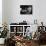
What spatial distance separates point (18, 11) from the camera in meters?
6.30

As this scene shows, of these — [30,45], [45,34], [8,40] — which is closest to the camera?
[30,45]

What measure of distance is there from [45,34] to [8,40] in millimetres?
1698

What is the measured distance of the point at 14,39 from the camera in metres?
3.13

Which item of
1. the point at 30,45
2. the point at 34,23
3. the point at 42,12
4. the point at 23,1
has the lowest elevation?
the point at 30,45

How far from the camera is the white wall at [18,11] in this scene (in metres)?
6.26

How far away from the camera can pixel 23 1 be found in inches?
247

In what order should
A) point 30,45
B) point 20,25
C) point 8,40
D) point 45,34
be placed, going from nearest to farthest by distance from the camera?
point 30,45
point 8,40
point 45,34
point 20,25

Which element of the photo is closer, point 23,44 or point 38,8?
point 23,44

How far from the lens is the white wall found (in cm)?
626

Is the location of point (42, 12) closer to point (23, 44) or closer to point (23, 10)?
point (23, 10)

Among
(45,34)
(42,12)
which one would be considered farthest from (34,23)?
(45,34)

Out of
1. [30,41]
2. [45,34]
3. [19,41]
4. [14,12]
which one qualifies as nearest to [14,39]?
[19,41]

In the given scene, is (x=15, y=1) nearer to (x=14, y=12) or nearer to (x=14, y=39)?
(x=14, y=12)

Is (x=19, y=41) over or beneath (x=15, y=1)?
beneath
